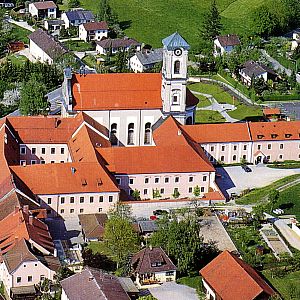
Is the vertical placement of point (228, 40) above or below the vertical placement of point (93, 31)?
above

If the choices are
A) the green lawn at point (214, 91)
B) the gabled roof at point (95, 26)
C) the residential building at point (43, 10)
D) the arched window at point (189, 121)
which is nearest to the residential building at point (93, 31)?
the gabled roof at point (95, 26)

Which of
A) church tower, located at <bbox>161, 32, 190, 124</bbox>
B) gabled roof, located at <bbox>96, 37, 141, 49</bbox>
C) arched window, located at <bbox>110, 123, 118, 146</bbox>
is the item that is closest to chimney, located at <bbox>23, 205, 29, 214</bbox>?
arched window, located at <bbox>110, 123, 118, 146</bbox>

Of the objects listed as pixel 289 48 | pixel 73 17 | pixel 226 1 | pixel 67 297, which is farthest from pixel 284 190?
pixel 226 1

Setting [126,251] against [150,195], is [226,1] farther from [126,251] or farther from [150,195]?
[126,251]

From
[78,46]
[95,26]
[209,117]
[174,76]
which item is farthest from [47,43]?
[174,76]

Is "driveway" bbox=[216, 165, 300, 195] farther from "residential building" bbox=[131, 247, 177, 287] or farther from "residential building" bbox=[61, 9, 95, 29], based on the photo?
"residential building" bbox=[61, 9, 95, 29]

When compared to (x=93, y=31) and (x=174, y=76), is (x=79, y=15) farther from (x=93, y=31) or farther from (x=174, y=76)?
(x=174, y=76)

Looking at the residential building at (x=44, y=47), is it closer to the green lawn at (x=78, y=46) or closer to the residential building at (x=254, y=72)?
the green lawn at (x=78, y=46)
